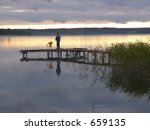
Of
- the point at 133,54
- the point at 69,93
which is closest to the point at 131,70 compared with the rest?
the point at 133,54

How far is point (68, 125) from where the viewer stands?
330 inches

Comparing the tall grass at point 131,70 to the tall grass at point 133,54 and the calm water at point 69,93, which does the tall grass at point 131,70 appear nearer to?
the tall grass at point 133,54

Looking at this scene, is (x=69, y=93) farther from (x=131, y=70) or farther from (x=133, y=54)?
(x=133, y=54)

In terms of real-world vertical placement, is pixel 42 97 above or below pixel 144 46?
below

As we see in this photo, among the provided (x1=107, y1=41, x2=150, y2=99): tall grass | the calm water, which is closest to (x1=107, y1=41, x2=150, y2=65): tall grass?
(x1=107, y1=41, x2=150, y2=99): tall grass

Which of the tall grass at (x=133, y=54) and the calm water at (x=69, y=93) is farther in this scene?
the tall grass at (x=133, y=54)

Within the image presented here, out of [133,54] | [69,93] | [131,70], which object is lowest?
[69,93]

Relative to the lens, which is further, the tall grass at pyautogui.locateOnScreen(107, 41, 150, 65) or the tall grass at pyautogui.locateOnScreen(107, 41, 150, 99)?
the tall grass at pyautogui.locateOnScreen(107, 41, 150, 65)

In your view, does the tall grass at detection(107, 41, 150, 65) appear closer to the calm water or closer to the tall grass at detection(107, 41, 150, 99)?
the tall grass at detection(107, 41, 150, 99)

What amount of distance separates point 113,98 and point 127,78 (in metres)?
2.70

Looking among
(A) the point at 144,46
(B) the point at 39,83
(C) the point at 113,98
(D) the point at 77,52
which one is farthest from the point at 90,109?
(D) the point at 77,52

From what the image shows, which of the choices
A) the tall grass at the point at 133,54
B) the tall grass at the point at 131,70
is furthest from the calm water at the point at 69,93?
the tall grass at the point at 133,54

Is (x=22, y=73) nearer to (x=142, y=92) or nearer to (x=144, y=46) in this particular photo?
(x=144, y=46)

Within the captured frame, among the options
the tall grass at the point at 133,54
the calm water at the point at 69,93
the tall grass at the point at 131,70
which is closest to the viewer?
the calm water at the point at 69,93
